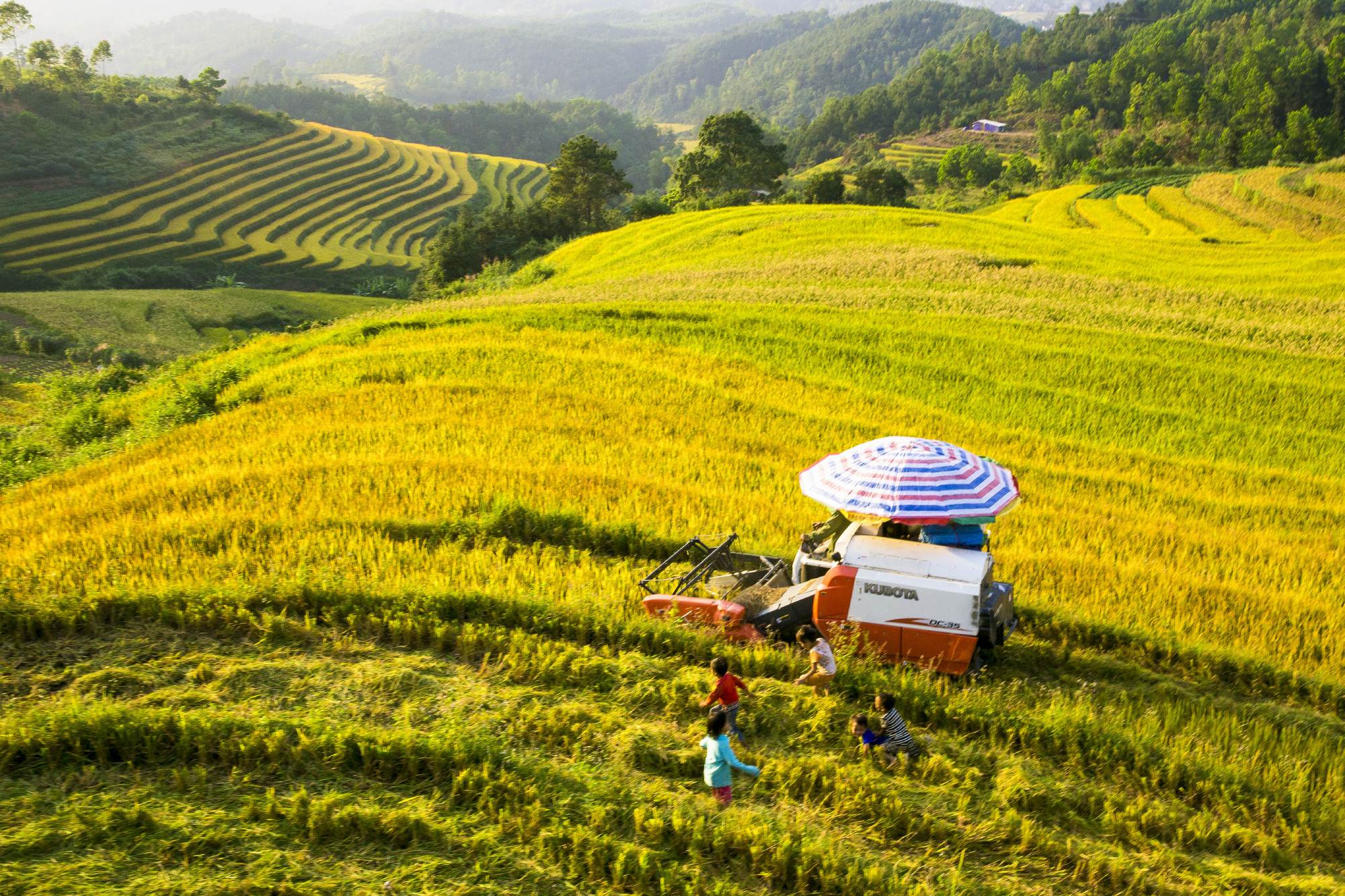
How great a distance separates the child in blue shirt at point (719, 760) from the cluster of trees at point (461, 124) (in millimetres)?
146640

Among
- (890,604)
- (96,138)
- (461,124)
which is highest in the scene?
(461,124)

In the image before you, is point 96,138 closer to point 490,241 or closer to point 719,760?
point 490,241

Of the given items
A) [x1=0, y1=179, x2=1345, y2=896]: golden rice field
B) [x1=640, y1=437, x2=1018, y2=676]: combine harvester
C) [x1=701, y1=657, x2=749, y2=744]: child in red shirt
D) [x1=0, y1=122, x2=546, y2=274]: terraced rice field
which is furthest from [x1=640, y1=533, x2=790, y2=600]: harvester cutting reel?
[x1=0, y1=122, x2=546, y2=274]: terraced rice field

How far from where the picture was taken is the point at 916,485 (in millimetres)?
7465

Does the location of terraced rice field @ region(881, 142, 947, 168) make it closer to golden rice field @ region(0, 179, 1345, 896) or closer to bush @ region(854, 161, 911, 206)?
bush @ region(854, 161, 911, 206)

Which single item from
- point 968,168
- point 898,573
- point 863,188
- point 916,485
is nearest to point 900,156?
point 968,168

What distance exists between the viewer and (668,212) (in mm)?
62625

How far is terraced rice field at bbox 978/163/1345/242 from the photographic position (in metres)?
42.7

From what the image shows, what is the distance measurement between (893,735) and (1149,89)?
378ft

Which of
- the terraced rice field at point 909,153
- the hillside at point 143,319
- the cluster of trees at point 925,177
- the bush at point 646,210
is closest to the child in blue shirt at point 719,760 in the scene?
the hillside at point 143,319

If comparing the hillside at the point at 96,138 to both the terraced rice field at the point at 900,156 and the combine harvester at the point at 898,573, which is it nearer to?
the terraced rice field at the point at 900,156

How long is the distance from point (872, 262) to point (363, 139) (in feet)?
313

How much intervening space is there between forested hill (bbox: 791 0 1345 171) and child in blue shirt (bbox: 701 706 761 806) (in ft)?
280

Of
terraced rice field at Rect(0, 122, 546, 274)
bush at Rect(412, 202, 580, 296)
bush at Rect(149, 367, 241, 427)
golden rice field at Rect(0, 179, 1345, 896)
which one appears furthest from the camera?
terraced rice field at Rect(0, 122, 546, 274)
